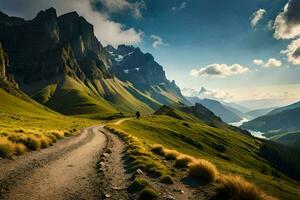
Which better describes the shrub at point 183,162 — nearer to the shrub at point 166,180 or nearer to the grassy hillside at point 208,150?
the shrub at point 166,180

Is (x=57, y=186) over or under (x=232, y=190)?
under

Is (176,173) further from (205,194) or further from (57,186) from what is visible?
(57,186)

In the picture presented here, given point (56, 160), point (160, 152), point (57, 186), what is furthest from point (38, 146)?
point (57, 186)

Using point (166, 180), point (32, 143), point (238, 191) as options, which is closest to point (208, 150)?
point (32, 143)

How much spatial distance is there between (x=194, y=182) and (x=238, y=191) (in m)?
5.45

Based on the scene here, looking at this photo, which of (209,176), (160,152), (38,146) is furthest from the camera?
(160,152)

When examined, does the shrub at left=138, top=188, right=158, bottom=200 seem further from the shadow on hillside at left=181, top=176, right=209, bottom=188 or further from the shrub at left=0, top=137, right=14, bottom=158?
the shrub at left=0, top=137, right=14, bottom=158

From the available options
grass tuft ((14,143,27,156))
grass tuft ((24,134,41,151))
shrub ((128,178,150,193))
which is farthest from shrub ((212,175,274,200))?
grass tuft ((24,134,41,151))

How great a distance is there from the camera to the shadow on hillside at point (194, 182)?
59.4 ft

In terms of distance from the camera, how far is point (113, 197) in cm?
1477

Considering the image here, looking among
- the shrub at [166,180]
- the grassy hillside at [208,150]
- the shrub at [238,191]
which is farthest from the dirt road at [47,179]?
the grassy hillside at [208,150]

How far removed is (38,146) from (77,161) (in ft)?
24.1

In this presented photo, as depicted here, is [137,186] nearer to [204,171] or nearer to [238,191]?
[204,171]

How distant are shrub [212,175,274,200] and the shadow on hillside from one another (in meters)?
3.10
